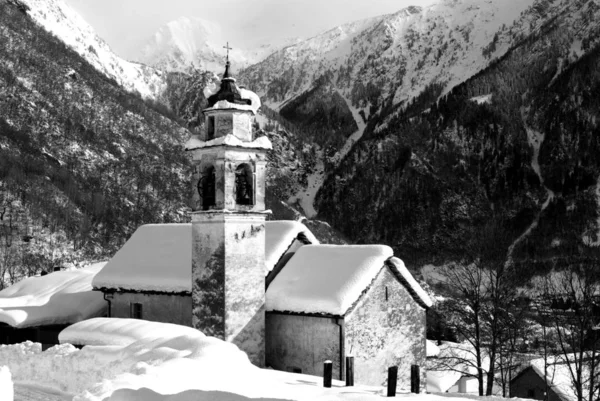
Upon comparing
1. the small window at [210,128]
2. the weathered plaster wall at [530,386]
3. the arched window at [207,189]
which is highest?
the small window at [210,128]

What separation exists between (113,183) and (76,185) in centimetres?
1144

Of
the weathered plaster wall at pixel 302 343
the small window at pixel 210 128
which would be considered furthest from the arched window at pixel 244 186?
the weathered plaster wall at pixel 302 343

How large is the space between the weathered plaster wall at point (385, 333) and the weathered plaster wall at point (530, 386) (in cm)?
2167

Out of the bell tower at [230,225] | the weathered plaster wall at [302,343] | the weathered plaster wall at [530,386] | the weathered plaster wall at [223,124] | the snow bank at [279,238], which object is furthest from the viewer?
the weathered plaster wall at [530,386]

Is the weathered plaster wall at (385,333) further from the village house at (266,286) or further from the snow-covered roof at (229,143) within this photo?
the snow-covered roof at (229,143)

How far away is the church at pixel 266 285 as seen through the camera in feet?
78.9

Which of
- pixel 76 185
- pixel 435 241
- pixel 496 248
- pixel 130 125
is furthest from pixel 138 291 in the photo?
pixel 435 241

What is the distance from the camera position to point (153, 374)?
595 inches

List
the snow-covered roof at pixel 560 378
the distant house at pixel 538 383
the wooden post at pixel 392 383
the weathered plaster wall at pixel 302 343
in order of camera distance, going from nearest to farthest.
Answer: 1. the wooden post at pixel 392 383
2. the weathered plaster wall at pixel 302 343
3. the snow-covered roof at pixel 560 378
4. the distant house at pixel 538 383

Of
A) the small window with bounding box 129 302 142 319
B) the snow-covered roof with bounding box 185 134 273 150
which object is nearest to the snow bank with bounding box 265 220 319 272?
the snow-covered roof with bounding box 185 134 273 150

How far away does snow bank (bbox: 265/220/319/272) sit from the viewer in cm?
2634

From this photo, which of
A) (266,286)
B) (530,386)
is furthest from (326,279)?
(530,386)

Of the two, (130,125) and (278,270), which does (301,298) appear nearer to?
(278,270)

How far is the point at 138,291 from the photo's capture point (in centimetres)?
2830
